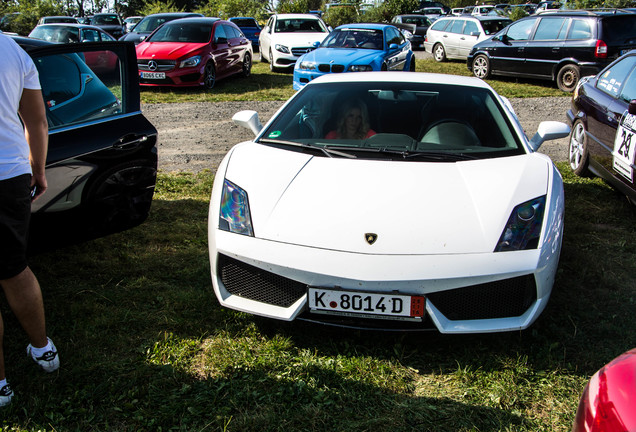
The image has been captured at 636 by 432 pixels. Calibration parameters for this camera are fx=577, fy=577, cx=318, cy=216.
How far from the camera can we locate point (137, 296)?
3.43 m

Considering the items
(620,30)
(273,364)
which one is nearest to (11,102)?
(273,364)

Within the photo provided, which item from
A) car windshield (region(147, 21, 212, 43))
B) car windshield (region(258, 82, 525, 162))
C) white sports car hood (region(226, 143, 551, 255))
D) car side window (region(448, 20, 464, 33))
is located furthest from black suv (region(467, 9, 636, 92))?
white sports car hood (region(226, 143, 551, 255))

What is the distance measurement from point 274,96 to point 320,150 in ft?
25.5

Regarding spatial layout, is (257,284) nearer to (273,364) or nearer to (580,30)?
(273,364)

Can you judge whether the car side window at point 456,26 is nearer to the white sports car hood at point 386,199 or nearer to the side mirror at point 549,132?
the side mirror at point 549,132

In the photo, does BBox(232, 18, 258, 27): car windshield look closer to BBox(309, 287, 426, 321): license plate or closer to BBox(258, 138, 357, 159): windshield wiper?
BBox(258, 138, 357, 159): windshield wiper

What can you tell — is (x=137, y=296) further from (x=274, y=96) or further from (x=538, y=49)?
(x=538, y=49)

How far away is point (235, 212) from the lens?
3004mm

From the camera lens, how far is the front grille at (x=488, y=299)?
2.64 meters

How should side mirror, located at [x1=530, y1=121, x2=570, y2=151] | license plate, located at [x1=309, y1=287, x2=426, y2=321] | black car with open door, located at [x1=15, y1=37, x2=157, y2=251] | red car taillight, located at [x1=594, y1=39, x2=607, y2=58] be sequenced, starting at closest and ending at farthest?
1. license plate, located at [x1=309, y1=287, x2=426, y2=321]
2. black car with open door, located at [x1=15, y1=37, x2=157, y2=251]
3. side mirror, located at [x1=530, y1=121, x2=570, y2=151]
4. red car taillight, located at [x1=594, y1=39, x2=607, y2=58]

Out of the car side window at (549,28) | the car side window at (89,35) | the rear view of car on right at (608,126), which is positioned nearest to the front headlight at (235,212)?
the rear view of car on right at (608,126)

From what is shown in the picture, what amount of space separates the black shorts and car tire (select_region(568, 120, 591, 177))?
503 cm

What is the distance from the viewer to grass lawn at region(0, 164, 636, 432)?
2404 mm

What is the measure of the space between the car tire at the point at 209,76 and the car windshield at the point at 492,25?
26.0 feet
